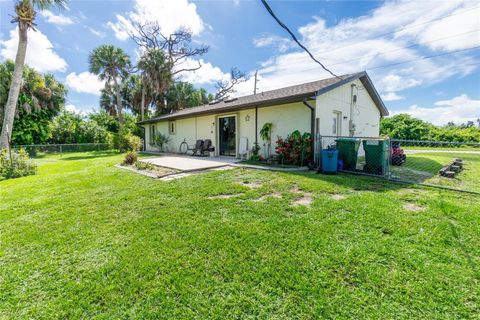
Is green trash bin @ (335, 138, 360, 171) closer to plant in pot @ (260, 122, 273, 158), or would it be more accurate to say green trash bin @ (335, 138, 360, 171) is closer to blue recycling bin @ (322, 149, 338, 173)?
blue recycling bin @ (322, 149, 338, 173)

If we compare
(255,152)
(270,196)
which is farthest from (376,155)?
(255,152)

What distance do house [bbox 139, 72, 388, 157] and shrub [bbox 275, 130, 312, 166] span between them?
0.44m

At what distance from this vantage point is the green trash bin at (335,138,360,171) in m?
6.64

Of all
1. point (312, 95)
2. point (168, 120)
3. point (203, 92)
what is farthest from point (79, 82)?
point (312, 95)

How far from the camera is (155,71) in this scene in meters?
21.2

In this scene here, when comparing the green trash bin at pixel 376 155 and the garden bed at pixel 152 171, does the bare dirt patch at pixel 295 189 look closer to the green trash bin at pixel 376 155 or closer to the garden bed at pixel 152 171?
the green trash bin at pixel 376 155

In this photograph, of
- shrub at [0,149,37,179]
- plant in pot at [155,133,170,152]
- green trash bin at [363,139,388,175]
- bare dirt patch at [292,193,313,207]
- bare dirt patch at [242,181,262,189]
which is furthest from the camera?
plant in pot at [155,133,170,152]

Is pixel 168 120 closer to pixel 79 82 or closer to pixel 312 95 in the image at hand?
pixel 312 95

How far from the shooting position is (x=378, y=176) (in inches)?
235

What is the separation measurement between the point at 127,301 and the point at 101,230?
5.25 feet

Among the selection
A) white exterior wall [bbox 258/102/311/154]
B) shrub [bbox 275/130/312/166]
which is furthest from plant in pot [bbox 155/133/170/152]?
shrub [bbox 275/130/312/166]

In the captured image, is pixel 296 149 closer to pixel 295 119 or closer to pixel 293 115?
pixel 295 119

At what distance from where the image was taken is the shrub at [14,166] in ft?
25.4

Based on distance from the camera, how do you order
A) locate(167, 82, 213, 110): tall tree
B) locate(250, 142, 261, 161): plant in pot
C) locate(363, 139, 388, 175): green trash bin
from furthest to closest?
1. locate(167, 82, 213, 110): tall tree
2. locate(250, 142, 261, 161): plant in pot
3. locate(363, 139, 388, 175): green trash bin
